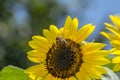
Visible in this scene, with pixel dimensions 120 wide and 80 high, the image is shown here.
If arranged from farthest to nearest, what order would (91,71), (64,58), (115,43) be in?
1. (64,58)
2. (91,71)
3. (115,43)

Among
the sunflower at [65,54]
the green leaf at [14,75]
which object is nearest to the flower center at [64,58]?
the sunflower at [65,54]

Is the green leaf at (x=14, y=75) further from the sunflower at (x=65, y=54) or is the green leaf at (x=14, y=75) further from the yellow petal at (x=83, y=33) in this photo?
the yellow petal at (x=83, y=33)

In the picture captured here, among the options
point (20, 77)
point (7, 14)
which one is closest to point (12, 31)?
point (7, 14)

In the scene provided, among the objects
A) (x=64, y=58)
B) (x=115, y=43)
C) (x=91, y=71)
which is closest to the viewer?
(x=115, y=43)

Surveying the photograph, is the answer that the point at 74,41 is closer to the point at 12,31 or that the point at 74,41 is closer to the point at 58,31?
the point at 58,31

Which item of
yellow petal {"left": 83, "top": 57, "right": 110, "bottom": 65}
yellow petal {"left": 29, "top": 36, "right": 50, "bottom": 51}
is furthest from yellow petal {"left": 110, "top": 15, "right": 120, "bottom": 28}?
yellow petal {"left": 29, "top": 36, "right": 50, "bottom": 51}

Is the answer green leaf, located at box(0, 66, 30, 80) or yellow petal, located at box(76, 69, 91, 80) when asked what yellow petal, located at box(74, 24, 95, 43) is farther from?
green leaf, located at box(0, 66, 30, 80)

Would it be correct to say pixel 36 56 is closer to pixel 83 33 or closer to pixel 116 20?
pixel 83 33

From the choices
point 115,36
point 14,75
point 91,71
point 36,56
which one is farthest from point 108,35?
point 14,75
